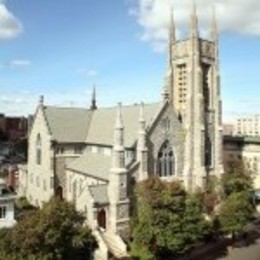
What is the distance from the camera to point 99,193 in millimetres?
46062

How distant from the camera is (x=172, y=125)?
5278 cm

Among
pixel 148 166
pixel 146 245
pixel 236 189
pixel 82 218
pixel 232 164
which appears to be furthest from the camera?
pixel 232 164

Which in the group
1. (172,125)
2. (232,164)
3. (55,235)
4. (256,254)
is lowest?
(256,254)

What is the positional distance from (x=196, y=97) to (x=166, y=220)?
19421mm

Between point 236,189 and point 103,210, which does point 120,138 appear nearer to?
point 103,210

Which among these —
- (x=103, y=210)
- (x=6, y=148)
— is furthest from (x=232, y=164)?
(x=6, y=148)

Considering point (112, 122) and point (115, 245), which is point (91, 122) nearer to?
point (112, 122)

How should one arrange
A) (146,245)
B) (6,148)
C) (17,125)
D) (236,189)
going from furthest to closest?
(17,125) → (6,148) → (236,189) → (146,245)

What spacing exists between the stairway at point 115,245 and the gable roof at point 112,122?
1030 cm

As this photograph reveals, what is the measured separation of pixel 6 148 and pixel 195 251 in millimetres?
90629

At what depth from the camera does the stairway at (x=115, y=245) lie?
41.6 meters

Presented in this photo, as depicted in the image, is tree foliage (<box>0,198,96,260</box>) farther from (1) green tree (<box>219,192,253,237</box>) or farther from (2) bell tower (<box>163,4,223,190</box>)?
(2) bell tower (<box>163,4,223,190</box>)

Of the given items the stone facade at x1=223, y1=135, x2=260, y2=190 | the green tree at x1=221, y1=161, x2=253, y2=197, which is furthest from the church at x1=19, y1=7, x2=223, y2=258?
the stone facade at x1=223, y1=135, x2=260, y2=190

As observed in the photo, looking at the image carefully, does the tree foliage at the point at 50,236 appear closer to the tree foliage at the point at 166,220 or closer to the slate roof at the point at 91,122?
the tree foliage at the point at 166,220
